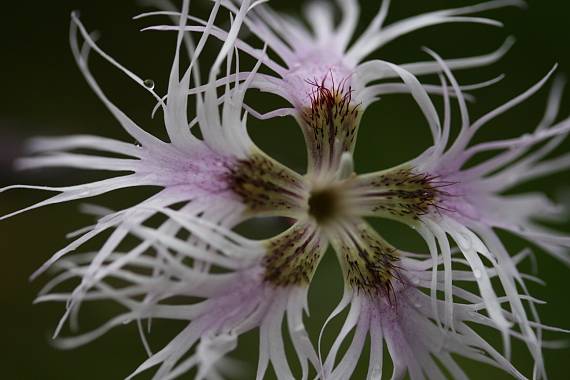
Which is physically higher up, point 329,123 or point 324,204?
point 329,123

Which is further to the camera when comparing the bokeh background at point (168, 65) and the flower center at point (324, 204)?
the bokeh background at point (168, 65)

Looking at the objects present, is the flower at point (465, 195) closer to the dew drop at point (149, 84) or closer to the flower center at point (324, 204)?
the flower center at point (324, 204)

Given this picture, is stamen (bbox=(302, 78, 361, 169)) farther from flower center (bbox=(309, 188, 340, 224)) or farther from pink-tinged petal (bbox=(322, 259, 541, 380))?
pink-tinged petal (bbox=(322, 259, 541, 380))

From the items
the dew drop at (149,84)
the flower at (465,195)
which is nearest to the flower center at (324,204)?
the flower at (465,195)

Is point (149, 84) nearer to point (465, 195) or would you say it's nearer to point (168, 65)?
point (465, 195)

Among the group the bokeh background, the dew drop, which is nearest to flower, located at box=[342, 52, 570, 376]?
the dew drop

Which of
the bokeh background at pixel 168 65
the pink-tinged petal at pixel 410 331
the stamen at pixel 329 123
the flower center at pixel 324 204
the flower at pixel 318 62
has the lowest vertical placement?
the pink-tinged petal at pixel 410 331

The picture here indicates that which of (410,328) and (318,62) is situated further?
(318,62)

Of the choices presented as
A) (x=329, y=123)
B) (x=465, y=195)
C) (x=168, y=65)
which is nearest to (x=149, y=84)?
(x=329, y=123)

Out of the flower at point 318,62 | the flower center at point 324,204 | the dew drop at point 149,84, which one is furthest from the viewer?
the flower center at point 324,204

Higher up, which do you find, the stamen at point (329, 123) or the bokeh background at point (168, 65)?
the bokeh background at point (168, 65)

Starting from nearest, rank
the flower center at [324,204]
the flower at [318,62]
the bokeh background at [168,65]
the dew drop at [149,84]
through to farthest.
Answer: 1. the dew drop at [149,84]
2. the flower at [318,62]
3. the flower center at [324,204]
4. the bokeh background at [168,65]
